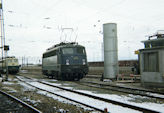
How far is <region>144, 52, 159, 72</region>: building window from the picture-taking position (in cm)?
1270

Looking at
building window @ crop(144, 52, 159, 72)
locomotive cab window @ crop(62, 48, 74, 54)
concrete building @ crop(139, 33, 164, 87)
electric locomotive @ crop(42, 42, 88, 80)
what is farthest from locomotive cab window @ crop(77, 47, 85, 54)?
building window @ crop(144, 52, 159, 72)

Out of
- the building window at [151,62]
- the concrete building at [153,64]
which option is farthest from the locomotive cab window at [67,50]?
the building window at [151,62]

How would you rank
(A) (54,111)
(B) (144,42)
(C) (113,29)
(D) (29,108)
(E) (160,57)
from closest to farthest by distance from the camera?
(A) (54,111)
(D) (29,108)
(E) (160,57)
(B) (144,42)
(C) (113,29)

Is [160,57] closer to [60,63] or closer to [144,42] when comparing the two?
[144,42]

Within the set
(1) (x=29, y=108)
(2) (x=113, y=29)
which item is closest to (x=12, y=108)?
(1) (x=29, y=108)

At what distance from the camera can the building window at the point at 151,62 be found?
12.7 m

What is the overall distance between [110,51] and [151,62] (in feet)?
24.9

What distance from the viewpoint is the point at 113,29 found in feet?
68.1

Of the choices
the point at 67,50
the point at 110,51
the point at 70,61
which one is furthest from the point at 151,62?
the point at 67,50

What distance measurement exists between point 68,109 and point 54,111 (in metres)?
0.53

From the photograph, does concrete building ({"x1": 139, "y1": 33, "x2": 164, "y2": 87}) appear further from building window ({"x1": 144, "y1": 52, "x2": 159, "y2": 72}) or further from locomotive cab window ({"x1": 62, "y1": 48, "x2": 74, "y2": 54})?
locomotive cab window ({"x1": 62, "y1": 48, "x2": 74, "y2": 54})

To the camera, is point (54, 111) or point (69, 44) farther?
point (69, 44)

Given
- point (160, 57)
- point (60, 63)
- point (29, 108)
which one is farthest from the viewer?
point (60, 63)

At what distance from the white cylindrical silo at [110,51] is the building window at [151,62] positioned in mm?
6875
